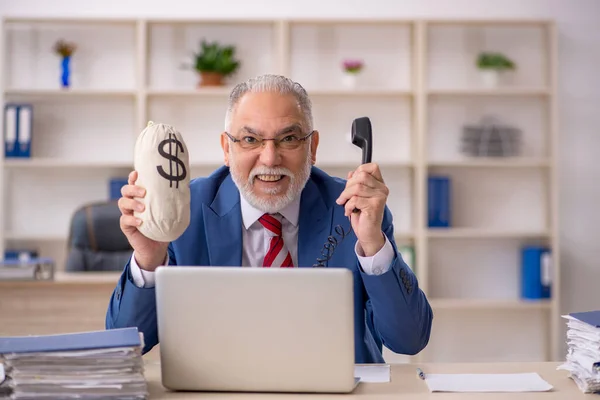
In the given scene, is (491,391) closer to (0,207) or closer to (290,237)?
(290,237)

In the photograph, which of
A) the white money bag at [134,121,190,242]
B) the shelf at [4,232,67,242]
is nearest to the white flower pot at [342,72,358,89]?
the shelf at [4,232,67,242]

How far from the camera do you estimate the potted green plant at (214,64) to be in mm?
4609

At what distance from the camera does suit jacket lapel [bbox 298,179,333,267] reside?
196 centimetres

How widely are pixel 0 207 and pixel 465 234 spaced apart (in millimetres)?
2766

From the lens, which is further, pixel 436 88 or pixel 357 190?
pixel 436 88

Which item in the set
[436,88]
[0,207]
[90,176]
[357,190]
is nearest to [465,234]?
[436,88]

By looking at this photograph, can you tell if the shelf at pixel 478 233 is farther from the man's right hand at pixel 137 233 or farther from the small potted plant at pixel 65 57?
the man's right hand at pixel 137 233

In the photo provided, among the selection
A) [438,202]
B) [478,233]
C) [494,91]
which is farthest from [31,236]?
→ [494,91]

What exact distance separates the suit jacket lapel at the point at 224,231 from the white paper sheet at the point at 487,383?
2.04 ft

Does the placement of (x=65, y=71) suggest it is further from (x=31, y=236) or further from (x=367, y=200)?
(x=367, y=200)

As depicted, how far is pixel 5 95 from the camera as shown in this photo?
4.63m

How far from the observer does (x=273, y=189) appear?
1971mm

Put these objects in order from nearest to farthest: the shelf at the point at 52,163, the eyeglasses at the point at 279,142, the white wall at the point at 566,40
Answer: the eyeglasses at the point at 279,142 → the shelf at the point at 52,163 → the white wall at the point at 566,40

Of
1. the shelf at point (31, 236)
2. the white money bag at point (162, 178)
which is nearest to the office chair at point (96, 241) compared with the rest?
the shelf at point (31, 236)
